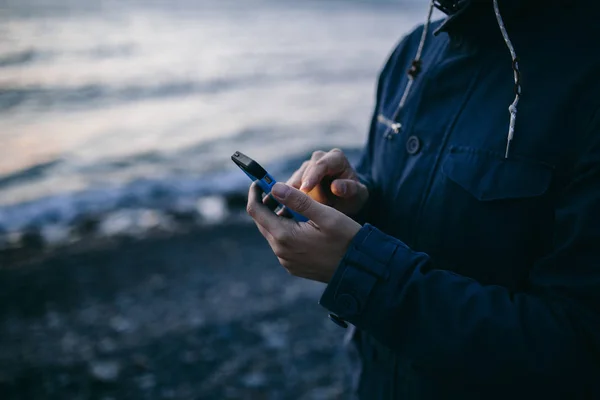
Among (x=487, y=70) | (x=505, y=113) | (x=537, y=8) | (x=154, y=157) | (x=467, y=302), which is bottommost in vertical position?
(x=154, y=157)

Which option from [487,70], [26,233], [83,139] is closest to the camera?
[487,70]

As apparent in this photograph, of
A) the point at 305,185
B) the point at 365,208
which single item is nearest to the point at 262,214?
the point at 305,185

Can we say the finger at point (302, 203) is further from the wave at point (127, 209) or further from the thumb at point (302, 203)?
the wave at point (127, 209)

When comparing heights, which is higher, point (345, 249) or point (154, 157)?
point (345, 249)

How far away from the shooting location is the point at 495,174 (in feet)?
4.45

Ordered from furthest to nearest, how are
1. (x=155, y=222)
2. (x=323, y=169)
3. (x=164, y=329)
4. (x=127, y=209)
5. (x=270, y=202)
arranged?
(x=127, y=209), (x=155, y=222), (x=164, y=329), (x=323, y=169), (x=270, y=202)

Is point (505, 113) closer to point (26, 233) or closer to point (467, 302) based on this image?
point (467, 302)

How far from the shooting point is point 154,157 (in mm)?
12586

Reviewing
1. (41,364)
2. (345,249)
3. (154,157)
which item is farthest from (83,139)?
(345,249)

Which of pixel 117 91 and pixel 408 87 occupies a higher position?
pixel 408 87

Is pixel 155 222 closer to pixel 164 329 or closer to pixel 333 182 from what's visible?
pixel 164 329

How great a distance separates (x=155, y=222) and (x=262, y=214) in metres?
7.48

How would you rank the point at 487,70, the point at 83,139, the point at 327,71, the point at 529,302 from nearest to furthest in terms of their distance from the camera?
1. the point at 529,302
2. the point at 487,70
3. the point at 83,139
4. the point at 327,71

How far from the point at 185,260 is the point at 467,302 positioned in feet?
19.5
